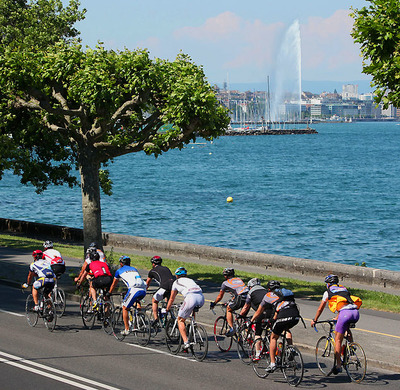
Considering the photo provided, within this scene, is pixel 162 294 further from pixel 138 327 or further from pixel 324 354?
pixel 324 354

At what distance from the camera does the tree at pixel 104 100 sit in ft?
64.8

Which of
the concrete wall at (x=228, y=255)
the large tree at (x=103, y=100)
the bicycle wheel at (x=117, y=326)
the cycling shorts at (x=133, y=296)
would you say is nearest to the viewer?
the cycling shorts at (x=133, y=296)

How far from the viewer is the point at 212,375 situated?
13.1 meters

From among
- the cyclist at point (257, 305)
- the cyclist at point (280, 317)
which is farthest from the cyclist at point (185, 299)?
the cyclist at point (280, 317)

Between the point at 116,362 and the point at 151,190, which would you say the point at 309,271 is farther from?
the point at 151,190

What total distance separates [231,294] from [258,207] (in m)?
55.1

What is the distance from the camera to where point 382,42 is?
1653 centimetres

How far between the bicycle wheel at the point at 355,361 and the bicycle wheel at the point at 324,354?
391 mm

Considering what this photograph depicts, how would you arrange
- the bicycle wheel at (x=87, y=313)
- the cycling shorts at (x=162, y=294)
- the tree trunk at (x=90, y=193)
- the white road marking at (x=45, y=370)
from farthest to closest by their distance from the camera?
the tree trunk at (x=90, y=193) < the bicycle wheel at (x=87, y=313) < the cycling shorts at (x=162, y=294) < the white road marking at (x=45, y=370)

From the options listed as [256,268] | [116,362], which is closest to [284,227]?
[256,268]

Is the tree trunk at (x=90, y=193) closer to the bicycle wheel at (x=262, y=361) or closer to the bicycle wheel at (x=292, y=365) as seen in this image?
the bicycle wheel at (x=262, y=361)

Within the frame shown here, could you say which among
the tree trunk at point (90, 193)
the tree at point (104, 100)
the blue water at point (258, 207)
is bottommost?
the blue water at point (258, 207)

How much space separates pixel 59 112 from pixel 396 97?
963cm

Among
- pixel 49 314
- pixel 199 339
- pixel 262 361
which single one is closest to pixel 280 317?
pixel 262 361
